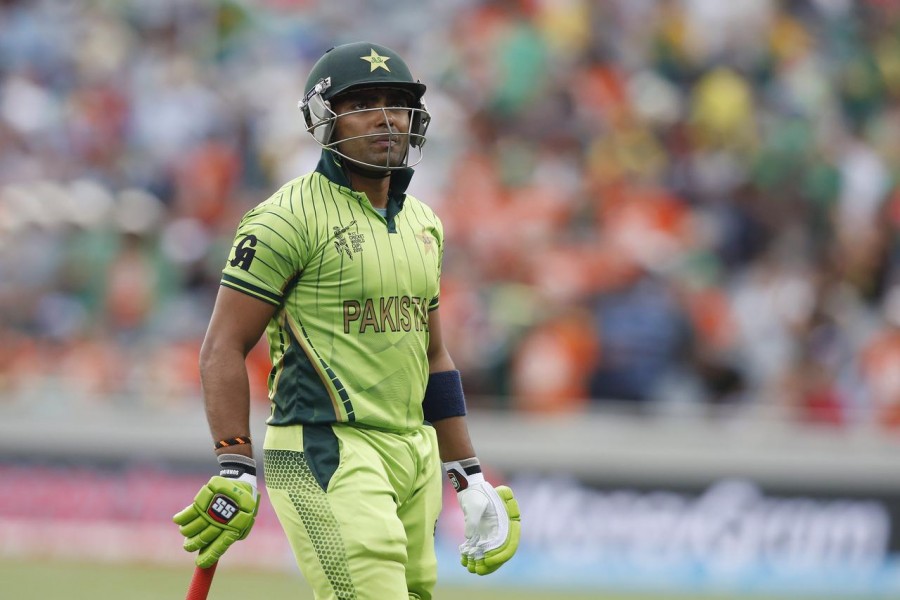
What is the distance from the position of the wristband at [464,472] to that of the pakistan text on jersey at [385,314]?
22.7 inches

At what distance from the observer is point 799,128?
13156mm

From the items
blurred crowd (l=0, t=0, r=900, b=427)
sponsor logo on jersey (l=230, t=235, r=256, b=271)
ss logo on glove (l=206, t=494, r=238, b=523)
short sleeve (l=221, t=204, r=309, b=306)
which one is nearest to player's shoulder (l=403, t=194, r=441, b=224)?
short sleeve (l=221, t=204, r=309, b=306)

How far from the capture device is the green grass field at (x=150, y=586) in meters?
10.0

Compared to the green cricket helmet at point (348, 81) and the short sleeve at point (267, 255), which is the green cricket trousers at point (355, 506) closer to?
the short sleeve at point (267, 255)

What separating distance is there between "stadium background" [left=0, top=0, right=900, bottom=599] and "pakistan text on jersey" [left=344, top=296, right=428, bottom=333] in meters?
6.27

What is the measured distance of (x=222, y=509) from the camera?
4629mm

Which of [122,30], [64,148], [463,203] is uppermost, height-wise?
[122,30]

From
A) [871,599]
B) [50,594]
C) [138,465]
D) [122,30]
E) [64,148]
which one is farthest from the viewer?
[122,30]

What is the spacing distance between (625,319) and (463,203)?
1.97 metres

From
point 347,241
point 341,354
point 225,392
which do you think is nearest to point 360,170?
point 347,241

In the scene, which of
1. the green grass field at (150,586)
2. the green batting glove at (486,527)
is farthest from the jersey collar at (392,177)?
the green grass field at (150,586)

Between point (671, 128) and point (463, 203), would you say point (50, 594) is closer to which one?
point (463, 203)

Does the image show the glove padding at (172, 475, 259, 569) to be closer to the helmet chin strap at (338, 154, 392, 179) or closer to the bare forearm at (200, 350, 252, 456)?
the bare forearm at (200, 350, 252, 456)

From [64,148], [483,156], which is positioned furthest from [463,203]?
[64,148]
